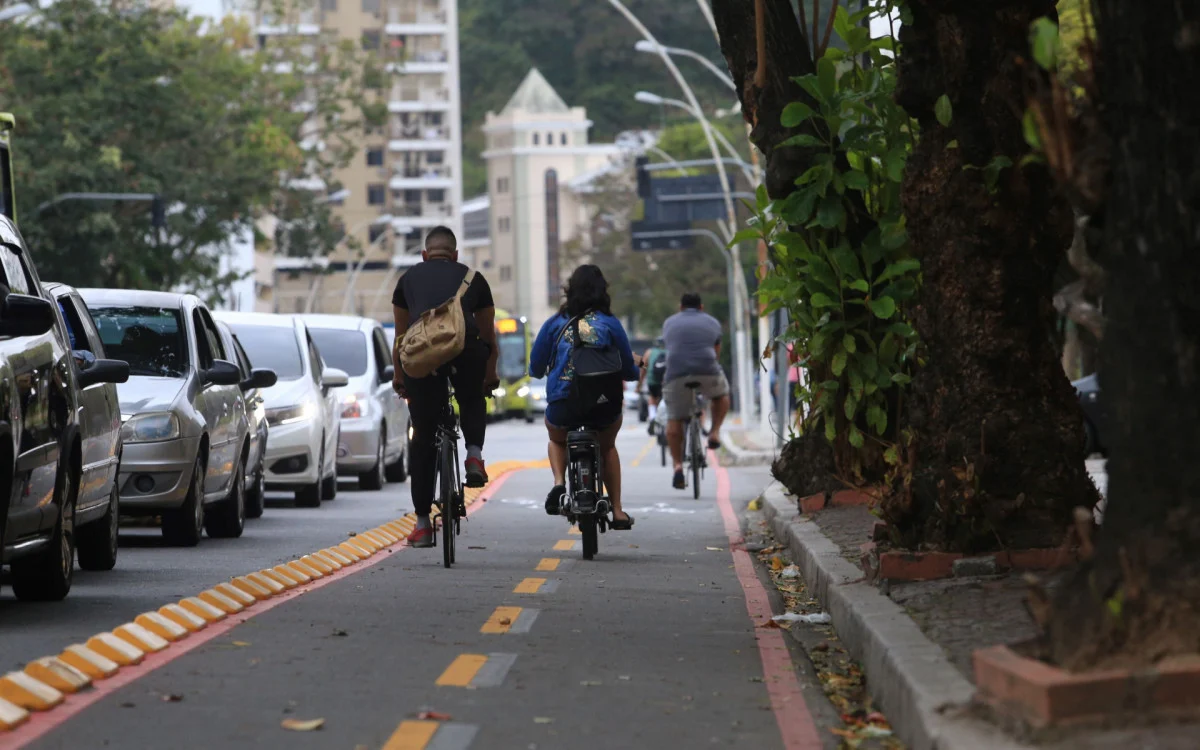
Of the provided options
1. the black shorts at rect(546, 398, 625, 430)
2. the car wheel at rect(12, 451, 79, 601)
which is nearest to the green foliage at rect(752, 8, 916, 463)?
the black shorts at rect(546, 398, 625, 430)

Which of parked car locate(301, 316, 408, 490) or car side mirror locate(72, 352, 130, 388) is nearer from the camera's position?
car side mirror locate(72, 352, 130, 388)

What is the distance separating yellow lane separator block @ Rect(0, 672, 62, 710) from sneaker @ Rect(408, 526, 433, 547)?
5.72m

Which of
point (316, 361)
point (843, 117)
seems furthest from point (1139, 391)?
point (316, 361)

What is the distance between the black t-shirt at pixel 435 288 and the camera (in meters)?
12.9

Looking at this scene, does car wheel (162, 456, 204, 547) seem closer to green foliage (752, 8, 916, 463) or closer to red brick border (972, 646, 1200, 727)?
green foliage (752, 8, 916, 463)

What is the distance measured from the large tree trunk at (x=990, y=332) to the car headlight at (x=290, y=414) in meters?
10.6

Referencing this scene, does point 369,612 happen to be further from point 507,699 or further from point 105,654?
point 507,699

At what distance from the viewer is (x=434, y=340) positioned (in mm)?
12555

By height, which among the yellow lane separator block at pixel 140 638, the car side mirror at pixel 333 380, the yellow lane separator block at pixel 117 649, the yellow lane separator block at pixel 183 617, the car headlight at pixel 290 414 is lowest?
the yellow lane separator block at pixel 183 617

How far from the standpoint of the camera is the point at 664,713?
7.52 meters

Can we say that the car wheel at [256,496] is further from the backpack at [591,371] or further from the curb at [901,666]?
the curb at [901,666]

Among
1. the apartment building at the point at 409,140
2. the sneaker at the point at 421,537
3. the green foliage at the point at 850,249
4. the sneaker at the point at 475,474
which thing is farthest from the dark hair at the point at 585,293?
the apartment building at the point at 409,140

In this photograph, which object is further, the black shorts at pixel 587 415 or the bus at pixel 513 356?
the bus at pixel 513 356

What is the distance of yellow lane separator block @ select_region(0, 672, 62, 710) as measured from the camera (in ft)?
23.7
